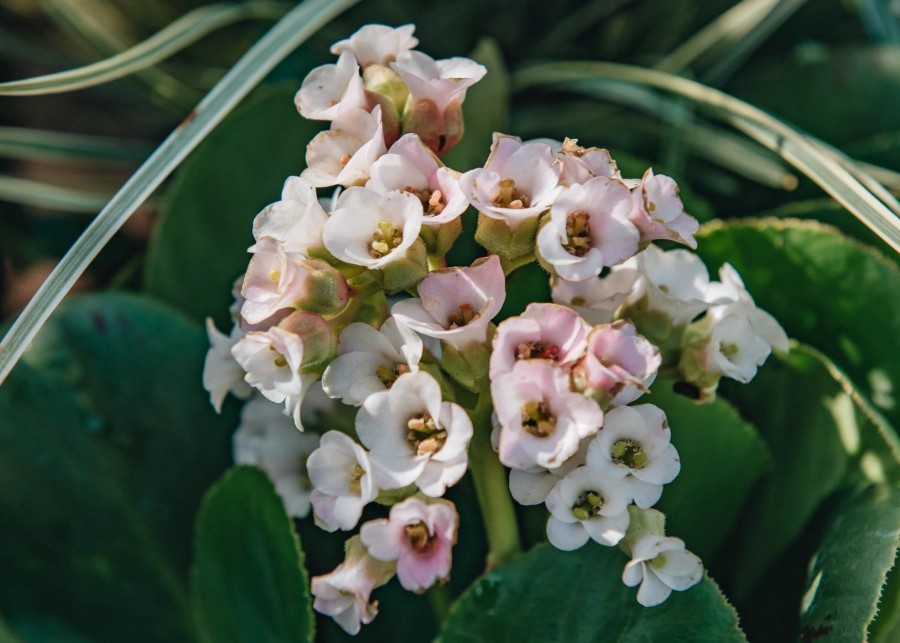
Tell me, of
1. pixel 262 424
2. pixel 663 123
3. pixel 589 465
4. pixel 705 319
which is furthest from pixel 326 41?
pixel 589 465

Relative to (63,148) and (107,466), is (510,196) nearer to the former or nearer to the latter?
(107,466)

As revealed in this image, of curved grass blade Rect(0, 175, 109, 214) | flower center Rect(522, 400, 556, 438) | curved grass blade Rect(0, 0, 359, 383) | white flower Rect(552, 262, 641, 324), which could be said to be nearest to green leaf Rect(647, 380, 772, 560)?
white flower Rect(552, 262, 641, 324)

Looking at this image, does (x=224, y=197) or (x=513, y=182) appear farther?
(x=224, y=197)

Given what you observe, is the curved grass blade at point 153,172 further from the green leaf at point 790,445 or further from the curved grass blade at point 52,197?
the green leaf at point 790,445

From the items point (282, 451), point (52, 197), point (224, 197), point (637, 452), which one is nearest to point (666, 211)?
point (637, 452)

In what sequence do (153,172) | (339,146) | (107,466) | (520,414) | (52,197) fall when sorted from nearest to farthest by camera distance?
(520,414), (339,146), (153,172), (107,466), (52,197)

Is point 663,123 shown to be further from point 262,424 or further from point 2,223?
point 2,223

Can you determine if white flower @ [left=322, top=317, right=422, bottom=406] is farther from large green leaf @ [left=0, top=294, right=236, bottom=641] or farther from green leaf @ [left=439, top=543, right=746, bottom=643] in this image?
large green leaf @ [left=0, top=294, right=236, bottom=641]

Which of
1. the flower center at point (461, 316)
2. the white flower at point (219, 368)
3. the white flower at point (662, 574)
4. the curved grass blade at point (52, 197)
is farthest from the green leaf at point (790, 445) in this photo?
the curved grass blade at point (52, 197)
